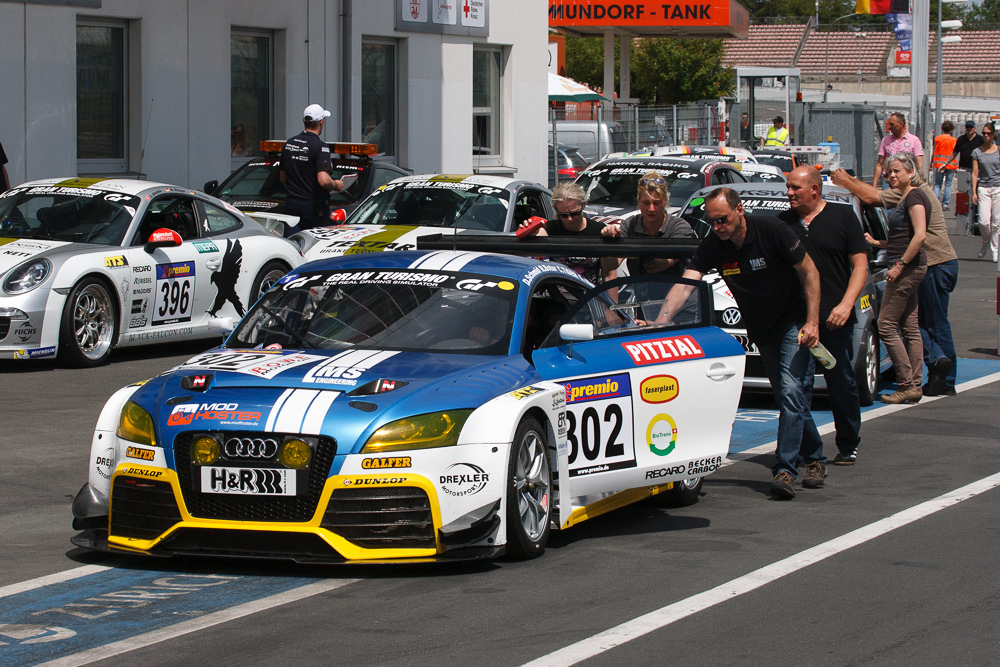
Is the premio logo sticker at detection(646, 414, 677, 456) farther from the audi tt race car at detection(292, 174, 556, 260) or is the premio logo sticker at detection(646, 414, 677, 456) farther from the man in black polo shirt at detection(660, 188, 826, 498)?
the audi tt race car at detection(292, 174, 556, 260)

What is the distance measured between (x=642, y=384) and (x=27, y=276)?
6741 millimetres

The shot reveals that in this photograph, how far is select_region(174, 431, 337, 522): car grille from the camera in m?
5.93

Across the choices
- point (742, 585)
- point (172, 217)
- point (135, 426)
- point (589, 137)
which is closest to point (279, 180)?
point (172, 217)

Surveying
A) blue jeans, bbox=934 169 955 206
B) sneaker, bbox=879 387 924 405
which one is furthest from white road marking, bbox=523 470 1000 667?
blue jeans, bbox=934 169 955 206

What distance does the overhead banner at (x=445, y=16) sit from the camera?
23.9 metres

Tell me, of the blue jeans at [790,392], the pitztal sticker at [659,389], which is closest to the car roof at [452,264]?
the pitztal sticker at [659,389]

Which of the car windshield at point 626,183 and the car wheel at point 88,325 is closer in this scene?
the car wheel at point 88,325

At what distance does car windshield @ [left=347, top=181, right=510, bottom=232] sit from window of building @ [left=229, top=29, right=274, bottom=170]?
691 centimetres

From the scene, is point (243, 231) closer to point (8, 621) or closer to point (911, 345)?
point (911, 345)

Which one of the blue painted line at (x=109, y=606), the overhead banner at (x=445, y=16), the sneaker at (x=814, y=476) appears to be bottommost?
the blue painted line at (x=109, y=606)

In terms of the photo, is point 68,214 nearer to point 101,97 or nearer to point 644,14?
point 101,97

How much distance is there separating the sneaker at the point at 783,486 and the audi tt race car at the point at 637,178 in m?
9.62

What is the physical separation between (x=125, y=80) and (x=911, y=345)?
484 inches

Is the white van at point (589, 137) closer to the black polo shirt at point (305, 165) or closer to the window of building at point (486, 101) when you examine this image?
the window of building at point (486, 101)
